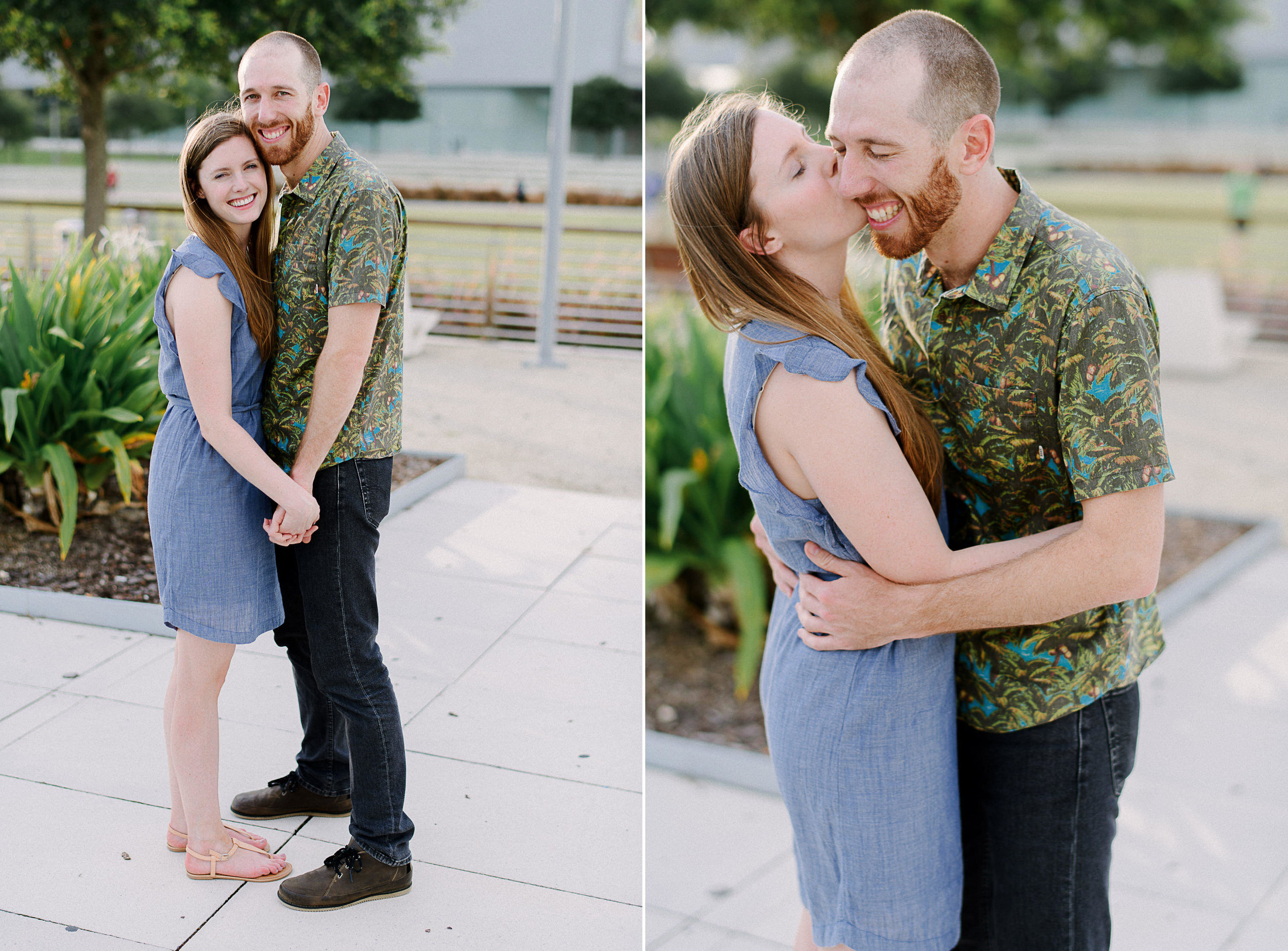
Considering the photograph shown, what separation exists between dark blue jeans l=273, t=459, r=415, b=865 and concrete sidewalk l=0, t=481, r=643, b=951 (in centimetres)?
22

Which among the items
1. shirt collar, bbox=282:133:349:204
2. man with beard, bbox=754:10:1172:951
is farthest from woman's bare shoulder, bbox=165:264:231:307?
man with beard, bbox=754:10:1172:951

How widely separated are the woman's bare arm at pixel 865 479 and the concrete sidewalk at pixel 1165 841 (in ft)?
5.38

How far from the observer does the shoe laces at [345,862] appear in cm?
240

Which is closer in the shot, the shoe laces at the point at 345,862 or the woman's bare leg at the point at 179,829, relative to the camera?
the shoe laces at the point at 345,862

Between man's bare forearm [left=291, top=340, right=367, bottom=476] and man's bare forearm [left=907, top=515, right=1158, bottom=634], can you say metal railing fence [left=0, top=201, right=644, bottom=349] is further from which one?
man's bare forearm [left=907, top=515, right=1158, bottom=634]

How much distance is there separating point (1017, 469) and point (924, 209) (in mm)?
419

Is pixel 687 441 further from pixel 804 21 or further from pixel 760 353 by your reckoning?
pixel 804 21

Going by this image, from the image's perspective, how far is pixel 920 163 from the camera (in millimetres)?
1573

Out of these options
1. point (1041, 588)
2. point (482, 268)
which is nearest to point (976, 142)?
point (1041, 588)

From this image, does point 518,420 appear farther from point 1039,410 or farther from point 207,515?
point 1039,410

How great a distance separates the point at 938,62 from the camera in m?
1.54

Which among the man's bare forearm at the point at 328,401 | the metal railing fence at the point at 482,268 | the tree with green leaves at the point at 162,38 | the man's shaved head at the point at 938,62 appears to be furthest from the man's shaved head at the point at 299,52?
the tree with green leaves at the point at 162,38

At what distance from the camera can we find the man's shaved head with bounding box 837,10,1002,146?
1544mm

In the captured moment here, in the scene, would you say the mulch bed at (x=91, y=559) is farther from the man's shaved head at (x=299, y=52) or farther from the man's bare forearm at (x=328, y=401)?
the man's shaved head at (x=299, y=52)
